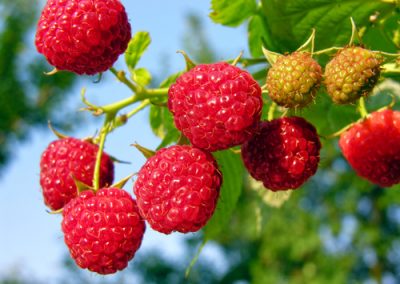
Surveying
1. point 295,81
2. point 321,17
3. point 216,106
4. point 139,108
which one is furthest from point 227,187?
point 295,81

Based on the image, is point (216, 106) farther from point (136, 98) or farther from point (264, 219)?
point (264, 219)

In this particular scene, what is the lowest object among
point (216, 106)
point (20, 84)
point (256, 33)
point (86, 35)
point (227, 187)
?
point (20, 84)

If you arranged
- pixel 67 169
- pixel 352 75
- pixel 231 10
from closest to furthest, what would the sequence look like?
pixel 352 75, pixel 67 169, pixel 231 10

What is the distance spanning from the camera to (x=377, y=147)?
1.87 m

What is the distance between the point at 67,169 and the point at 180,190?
0.55 metres

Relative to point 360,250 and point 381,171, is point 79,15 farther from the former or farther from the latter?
point 360,250

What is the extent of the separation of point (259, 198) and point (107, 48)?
48.3 inches

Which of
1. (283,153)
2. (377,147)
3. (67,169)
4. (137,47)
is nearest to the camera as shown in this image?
(283,153)

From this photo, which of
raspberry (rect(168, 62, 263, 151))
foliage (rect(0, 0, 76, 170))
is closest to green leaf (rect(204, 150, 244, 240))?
raspberry (rect(168, 62, 263, 151))

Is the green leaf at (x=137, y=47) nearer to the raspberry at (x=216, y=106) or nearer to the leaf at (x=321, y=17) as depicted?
the leaf at (x=321, y=17)

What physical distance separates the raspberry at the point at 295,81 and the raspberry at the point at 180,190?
0.92ft

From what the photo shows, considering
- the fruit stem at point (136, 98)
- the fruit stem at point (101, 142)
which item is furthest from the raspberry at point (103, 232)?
the fruit stem at point (136, 98)

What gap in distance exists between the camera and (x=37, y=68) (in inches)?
725

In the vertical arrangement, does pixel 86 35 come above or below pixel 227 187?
above
